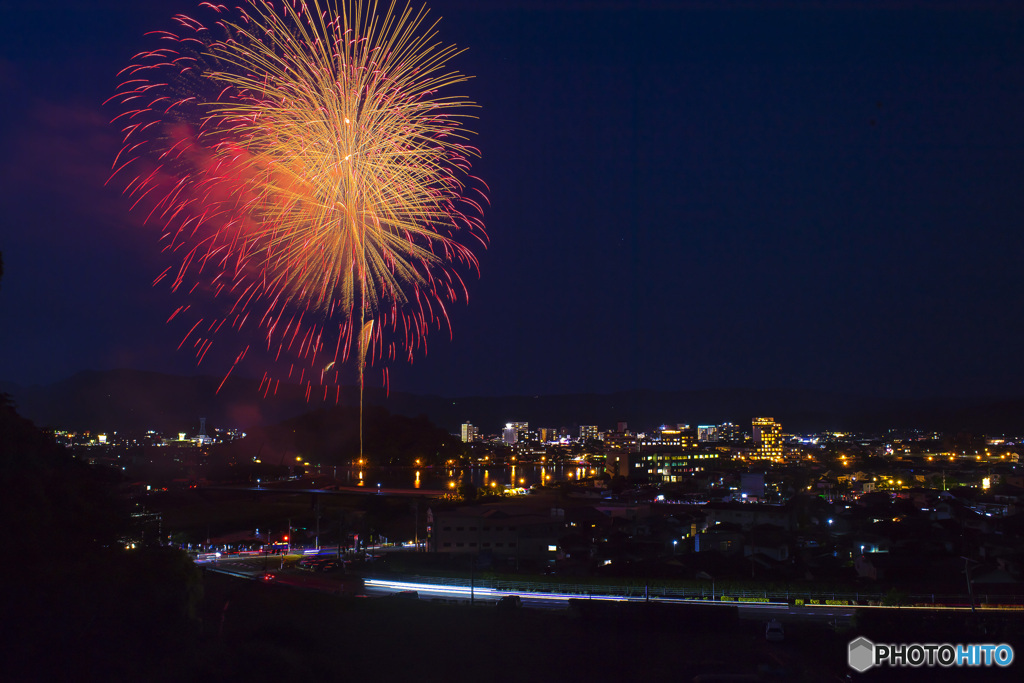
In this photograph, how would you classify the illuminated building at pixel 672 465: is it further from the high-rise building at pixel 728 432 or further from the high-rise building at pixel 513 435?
the high-rise building at pixel 513 435

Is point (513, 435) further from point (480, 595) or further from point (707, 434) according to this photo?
point (480, 595)

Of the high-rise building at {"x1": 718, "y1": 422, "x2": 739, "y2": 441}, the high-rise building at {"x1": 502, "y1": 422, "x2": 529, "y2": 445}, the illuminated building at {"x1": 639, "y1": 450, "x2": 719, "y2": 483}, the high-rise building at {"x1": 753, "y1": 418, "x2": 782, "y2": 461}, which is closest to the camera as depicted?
the illuminated building at {"x1": 639, "y1": 450, "x2": 719, "y2": 483}

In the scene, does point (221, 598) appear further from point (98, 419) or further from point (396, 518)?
point (98, 419)

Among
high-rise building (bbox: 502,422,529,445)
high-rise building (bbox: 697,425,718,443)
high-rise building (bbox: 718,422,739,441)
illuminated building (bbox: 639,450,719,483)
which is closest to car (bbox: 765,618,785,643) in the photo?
illuminated building (bbox: 639,450,719,483)

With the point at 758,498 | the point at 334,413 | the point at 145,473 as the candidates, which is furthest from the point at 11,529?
the point at 334,413

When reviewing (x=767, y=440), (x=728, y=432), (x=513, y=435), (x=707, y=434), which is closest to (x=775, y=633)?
(x=767, y=440)

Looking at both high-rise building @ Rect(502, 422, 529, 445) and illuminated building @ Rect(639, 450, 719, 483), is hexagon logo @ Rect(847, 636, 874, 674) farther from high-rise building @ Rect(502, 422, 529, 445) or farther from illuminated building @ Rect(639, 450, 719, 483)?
high-rise building @ Rect(502, 422, 529, 445)
